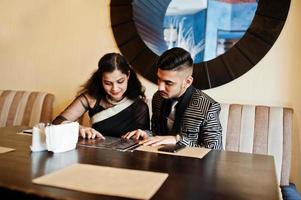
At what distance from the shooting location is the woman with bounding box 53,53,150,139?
1.72m

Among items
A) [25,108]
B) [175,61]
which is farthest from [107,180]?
[25,108]

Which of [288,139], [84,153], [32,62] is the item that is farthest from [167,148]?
[32,62]

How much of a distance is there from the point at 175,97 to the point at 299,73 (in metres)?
0.83

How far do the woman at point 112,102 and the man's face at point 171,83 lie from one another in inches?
12.0

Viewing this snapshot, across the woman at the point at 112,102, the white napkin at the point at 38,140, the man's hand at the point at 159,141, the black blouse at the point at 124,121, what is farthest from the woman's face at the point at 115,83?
the white napkin at the point at 38,140

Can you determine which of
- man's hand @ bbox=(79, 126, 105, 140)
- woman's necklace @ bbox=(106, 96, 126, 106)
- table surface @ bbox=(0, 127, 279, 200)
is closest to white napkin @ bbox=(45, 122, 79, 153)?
table surface @ bbox=(0, 127, 279, 200)

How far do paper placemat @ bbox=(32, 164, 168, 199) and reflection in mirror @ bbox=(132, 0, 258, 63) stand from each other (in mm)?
1268

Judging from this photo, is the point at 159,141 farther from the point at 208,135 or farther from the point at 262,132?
the point at 262,132

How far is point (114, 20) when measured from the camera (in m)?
2.26

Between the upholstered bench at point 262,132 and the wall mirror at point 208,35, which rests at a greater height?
the wall mirror at point 208,35

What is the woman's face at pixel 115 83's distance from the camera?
5.58ft

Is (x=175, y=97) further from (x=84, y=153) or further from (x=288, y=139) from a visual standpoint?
(x=288, y=139)

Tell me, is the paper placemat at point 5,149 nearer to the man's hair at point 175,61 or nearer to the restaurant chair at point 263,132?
the man's hair at point 175,61

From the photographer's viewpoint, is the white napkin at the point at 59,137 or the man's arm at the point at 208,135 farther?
the man's arm at the point at 208,135
